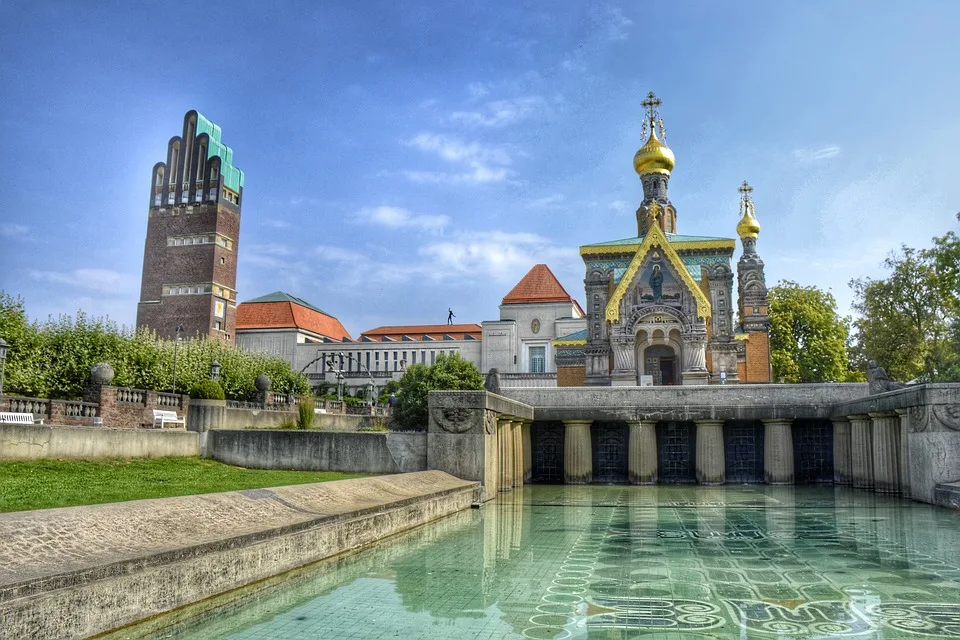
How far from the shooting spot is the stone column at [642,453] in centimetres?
2303

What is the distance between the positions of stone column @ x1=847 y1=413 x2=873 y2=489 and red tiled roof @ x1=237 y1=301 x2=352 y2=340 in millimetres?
67243

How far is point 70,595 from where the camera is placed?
519 cm

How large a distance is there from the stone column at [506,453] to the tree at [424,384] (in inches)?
544

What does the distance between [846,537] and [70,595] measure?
10.7 meters

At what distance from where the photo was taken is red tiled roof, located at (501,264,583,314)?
7662 cm

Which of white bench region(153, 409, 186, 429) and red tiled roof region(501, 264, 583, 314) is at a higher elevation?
red tiled roof region(501, 264, 583, 314)

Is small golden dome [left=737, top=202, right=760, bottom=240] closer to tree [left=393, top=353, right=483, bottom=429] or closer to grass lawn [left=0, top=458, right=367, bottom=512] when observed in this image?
tree [left=393, top=353, right=483, bottom=429]

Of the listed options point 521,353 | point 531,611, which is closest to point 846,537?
point 531,611

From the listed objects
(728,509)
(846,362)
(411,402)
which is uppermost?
(846,362)

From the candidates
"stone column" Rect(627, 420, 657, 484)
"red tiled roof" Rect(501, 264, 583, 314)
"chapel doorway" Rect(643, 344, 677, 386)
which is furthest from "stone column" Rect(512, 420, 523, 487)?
"red tiled roof" Rect(501, 264, 583, 314)

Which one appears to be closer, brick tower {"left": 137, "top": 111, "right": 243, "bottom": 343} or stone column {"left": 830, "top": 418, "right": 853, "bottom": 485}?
stone column {"left": 830, "top": 418, "right": 853, "bottom": 485}

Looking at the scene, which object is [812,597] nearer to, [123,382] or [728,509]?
[728,509]

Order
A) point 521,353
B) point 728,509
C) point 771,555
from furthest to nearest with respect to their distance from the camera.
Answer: point 521,353 < point 728,509 < point 771,555

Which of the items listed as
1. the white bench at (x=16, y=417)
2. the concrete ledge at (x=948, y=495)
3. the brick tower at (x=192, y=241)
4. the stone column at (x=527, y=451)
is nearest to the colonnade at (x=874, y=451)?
the concrete ledge at (x=948, y=495)
